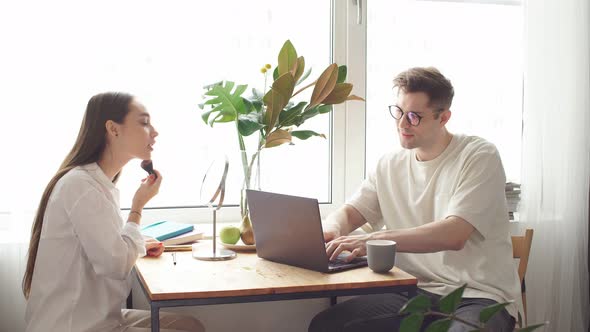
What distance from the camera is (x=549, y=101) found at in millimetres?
2809

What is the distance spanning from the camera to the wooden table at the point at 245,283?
5.24ft

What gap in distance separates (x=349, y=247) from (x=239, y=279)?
38 centimetres

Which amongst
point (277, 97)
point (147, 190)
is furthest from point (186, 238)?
point (277, 97)

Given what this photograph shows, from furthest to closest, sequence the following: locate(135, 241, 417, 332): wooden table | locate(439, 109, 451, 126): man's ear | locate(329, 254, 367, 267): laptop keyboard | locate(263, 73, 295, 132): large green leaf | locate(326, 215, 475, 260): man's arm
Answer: locate(439, 109, 451, 126): man's ear
locate(263, 73, 295, 132): large green leaf
locate(326, 215, 475, 260): man's arm
locate(329, 254, 367, 267): laptop keyboard
locate(135, 241, 417, 332): wooden table

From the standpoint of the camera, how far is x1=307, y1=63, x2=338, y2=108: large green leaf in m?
2.21

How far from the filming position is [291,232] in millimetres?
1864

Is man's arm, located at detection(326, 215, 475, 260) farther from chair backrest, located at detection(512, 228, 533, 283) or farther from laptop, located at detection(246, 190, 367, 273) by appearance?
chair backrest, located at detection(512, 228, 533, 283)

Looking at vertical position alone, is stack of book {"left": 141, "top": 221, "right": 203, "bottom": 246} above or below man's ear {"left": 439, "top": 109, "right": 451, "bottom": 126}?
below

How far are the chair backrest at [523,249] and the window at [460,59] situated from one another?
0.66m

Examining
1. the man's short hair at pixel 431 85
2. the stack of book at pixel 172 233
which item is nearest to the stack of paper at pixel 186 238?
the stack of book at pixel 172 233

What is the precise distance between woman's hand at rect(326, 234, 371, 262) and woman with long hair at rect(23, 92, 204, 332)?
1.79 feet

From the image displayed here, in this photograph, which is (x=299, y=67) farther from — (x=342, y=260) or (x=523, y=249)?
(x=523, y=249)

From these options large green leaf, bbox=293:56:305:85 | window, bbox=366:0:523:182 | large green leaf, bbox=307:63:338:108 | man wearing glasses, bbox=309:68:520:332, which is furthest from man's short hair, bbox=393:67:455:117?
window, bbox=366:0:523:182

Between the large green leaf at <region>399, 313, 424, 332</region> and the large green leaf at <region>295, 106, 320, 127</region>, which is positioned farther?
the large green leaf at <region>295, 106, 320, 127</region>
